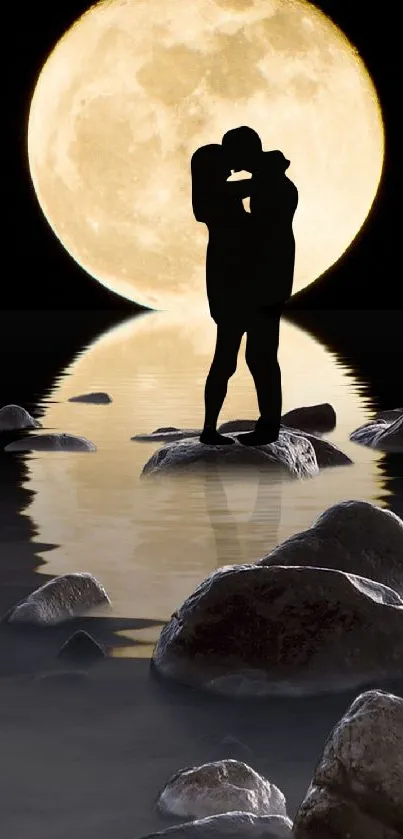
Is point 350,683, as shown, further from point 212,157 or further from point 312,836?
point 212,157

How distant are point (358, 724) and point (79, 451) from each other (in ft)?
29.2

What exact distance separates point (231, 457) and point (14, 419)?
397 centimetres

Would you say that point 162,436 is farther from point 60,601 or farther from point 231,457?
point 60,601

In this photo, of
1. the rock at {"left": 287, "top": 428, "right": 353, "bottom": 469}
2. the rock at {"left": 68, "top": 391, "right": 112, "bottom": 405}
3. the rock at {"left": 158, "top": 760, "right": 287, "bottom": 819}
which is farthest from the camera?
the rock at {"left": 68, "top": 391, "right": 112, "bottom": 405}

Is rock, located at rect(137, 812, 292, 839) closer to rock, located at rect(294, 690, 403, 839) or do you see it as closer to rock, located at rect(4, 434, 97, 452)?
rock, located at rect(294, 690, 403, 839)

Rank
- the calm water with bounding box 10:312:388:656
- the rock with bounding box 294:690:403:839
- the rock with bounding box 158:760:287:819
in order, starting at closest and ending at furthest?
the rock with bounding box 294:690:403:839 < the rock with bounding box 158:760:287:819 < the calm water with bounding box 10:312:388:656

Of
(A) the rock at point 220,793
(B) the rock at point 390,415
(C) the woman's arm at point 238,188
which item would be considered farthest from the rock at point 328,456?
(A) the rock at point 220,793

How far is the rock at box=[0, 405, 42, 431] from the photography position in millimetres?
14656

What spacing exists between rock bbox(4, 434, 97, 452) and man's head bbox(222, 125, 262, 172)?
3.05m

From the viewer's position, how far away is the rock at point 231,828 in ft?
13.2

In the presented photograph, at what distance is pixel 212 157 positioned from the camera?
10.6 meters

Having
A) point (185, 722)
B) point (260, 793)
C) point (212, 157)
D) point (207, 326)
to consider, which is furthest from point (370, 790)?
point (207, 326)

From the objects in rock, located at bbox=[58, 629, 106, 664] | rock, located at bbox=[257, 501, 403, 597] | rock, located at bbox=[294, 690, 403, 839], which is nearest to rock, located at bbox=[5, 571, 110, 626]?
rock, located at bbox=[58, 629, 106, 664]

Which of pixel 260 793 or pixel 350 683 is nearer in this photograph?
pixel 260 793
